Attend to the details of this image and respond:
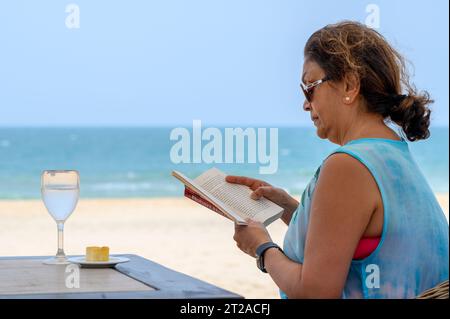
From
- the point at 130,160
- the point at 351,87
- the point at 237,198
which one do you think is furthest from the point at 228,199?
the point at 130,160

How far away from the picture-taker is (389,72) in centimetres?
172

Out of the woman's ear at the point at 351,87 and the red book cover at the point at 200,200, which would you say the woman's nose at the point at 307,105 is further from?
the red book cover at the point at 200,200

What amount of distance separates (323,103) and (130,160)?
18.5 metres

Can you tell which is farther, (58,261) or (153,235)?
(153,235)

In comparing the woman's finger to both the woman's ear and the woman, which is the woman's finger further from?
the woman's ear

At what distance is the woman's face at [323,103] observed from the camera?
1744 millimetres

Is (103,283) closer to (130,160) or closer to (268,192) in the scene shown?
(268,192)

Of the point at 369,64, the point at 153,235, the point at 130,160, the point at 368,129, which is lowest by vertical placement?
the point at 153,235

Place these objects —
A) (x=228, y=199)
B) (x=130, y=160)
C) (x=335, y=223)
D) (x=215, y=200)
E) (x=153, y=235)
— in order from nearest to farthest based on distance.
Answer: (x=335, y=223) < (x=215, y=200) < (x=228, y=199) < (x=153, y=235) < (x=130, y=160)

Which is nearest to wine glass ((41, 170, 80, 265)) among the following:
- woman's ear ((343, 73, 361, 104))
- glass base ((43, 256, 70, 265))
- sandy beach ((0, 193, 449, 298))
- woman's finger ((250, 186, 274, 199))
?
glass base ((43, 256, 70, 265))

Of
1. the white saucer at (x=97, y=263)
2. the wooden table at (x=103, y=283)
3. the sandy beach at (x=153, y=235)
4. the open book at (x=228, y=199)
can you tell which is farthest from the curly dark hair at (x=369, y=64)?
the sandy beach at (x=153, y=235)

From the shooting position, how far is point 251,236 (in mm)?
1753

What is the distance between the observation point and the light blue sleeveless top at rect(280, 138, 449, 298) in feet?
5.17
